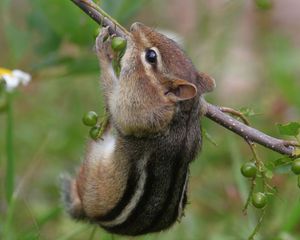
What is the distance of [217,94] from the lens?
6180mm

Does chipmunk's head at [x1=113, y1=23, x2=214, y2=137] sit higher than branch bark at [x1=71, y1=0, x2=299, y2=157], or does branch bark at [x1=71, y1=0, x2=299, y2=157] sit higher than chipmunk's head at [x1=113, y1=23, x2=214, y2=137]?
branch bark at [x1=71, y1=0, x2=299, y2=157]

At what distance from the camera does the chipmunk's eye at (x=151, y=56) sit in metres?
3.60

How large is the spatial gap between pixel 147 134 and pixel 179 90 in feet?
0.68

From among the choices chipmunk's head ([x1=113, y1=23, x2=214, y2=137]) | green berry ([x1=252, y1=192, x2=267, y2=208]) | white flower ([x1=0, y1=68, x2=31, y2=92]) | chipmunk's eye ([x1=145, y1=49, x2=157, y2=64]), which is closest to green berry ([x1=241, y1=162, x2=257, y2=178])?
green berry ([x1=252, y1=192, x2=267, y2=208])

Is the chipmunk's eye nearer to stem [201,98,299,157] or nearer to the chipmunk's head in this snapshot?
the chipmunk's head

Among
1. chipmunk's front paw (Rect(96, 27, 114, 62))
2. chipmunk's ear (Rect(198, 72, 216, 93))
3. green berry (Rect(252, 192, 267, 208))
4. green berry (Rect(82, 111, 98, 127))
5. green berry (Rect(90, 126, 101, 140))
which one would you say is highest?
chipmunk's front paw (Rect(96, 27, 114, 62))

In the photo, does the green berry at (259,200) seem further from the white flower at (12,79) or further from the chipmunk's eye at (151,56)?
the white flower at (12,79)

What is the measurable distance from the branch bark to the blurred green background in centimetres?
26

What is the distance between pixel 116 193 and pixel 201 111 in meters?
0.47

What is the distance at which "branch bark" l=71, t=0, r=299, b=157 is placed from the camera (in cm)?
317

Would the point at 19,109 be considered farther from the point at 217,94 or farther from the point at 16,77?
the point at 16,77

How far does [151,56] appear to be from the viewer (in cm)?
361

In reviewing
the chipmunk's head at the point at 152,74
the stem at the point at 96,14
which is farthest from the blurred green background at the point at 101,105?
the stem at the point at 96,14

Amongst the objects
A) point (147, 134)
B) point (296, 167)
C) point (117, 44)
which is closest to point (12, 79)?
point (147, 134)
